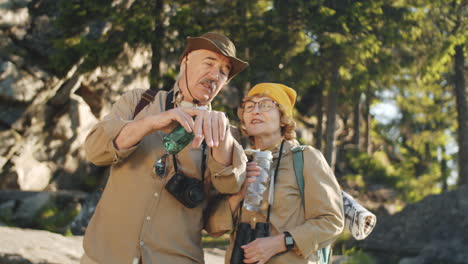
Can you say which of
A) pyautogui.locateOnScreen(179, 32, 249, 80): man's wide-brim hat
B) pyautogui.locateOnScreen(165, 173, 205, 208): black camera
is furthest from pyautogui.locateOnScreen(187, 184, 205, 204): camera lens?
pyautogui.locateOnScreen(179, 32, 249, 80): man's wide-brim hat

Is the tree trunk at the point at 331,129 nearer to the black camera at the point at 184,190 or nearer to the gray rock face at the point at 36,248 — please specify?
the gray rock face at the point at 36,248

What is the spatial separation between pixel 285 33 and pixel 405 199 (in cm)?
1229

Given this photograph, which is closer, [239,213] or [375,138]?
[239,213]

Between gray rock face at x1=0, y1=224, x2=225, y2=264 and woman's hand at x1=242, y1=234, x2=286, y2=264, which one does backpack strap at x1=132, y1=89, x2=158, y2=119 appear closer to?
woman's hand at x1=242, y1=234, x2=286, y2=264

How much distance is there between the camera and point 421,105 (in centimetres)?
1933

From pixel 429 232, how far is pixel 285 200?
7878 millimetres

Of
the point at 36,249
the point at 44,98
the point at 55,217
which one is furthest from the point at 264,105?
the point at 44,98

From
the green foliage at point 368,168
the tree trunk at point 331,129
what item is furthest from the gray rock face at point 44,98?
the green foliage at point 368,168

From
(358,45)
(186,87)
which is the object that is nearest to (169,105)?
(186,87)

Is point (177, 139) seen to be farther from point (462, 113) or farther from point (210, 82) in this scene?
point (462, 113)

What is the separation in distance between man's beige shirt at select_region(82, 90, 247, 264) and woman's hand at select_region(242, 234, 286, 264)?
20 cm

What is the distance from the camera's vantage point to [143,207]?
2.31 m

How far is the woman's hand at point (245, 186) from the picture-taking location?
8.10 ft

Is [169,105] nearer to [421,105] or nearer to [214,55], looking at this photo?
[214,55]
